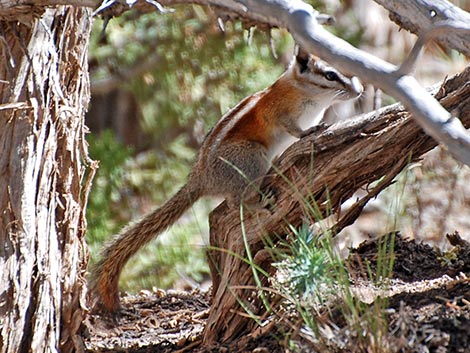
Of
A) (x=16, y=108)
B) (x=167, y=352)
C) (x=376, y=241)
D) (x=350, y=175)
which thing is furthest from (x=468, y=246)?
(x=16, y=108)

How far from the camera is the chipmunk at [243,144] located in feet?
14.5

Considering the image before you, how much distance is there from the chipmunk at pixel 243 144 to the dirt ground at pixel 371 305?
0.76 feet

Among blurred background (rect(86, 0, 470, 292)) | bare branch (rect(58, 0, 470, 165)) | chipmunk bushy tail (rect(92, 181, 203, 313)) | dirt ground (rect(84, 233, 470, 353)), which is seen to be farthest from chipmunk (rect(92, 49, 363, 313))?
blurred background (rect(86, 0, 470, 292))

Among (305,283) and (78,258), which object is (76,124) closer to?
(78,258)

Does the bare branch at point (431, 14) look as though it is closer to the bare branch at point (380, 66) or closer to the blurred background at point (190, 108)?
the bare branch at point (380, 66)

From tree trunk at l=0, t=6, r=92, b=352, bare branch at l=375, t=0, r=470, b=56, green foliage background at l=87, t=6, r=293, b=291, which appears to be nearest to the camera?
bare branch at l=375, t=0, r=470, b=56

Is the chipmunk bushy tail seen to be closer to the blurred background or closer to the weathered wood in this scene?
the weathered wood

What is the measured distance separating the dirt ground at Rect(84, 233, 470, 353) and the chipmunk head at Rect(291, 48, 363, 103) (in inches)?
30.9

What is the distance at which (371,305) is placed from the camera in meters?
3.29

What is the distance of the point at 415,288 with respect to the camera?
3.72 m

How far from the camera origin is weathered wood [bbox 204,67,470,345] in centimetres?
356

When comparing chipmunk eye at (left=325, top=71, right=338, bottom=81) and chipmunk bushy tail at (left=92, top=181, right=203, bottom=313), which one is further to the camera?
chipmunk eye at (left=325, top=71, right=338, bottom=81)

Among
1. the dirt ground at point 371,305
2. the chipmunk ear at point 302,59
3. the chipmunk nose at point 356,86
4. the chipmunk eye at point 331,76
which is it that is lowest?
the dirt ground at point 371,305

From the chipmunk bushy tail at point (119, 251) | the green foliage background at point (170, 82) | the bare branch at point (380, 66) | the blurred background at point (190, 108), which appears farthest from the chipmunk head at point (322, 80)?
the green foliage background at point (170, 82)
